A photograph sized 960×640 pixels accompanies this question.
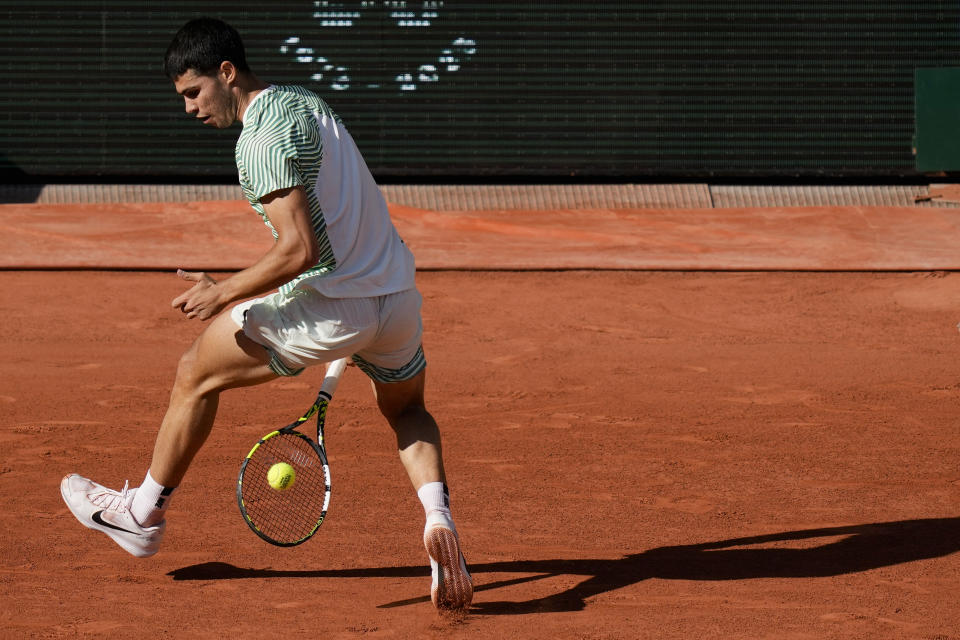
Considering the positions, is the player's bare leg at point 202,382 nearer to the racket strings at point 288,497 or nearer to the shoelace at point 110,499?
the shoelace at point 110,499

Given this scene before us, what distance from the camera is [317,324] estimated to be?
355 cm

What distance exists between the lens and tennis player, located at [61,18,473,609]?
11.0 feet

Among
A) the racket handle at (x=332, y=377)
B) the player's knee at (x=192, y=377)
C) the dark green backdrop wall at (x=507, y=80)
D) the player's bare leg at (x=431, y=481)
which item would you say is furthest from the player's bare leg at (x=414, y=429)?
the dark green backdrop wall at (x=507, y=80)

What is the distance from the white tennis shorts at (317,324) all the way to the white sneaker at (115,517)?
75 centimetres

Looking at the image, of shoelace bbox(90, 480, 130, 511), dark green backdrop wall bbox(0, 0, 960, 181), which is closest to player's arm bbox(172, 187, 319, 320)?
shoelace bbox(90, 480, 130, 511)

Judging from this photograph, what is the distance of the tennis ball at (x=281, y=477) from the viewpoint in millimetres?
Result: 4020

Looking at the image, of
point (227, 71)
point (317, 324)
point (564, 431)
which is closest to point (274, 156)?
point (227, 71)

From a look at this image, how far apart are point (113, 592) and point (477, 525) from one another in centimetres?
139

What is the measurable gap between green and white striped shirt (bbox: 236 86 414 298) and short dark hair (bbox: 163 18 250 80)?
0.51ft

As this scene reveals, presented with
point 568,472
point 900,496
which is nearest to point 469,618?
point 568,472

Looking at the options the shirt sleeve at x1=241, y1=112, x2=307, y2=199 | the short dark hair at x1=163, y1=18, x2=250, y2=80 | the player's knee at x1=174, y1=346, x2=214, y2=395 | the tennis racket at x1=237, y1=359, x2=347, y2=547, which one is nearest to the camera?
the shirt sleeve at x1=241, y1=112, x2=307, y2=199

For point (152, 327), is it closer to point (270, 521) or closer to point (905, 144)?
point (270, 521)

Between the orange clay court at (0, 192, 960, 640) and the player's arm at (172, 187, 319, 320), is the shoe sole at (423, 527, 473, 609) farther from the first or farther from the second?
the player's arm at (172, 187, 319, 320)

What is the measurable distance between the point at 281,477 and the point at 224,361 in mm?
561
